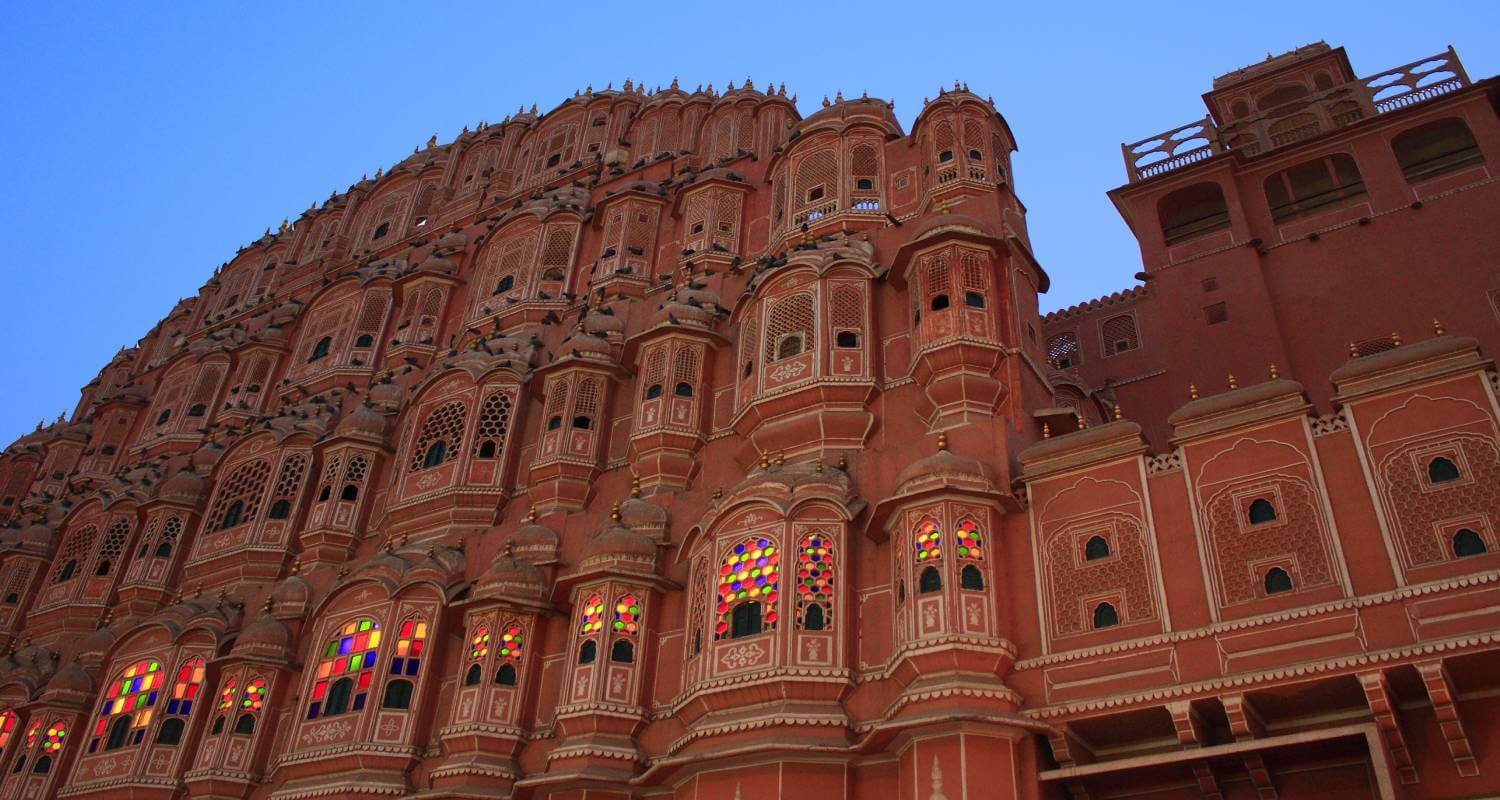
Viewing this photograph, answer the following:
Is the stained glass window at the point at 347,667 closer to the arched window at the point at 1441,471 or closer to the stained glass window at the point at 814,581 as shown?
the stained glass window at the point at 814,581

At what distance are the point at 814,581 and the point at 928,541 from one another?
1.87 meters

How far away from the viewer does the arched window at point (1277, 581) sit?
14219mm

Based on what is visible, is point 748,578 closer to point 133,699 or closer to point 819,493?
point 819,493

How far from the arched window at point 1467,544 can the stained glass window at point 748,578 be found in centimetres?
863

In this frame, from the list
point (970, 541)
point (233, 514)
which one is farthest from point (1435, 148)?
A: point (233, 514)

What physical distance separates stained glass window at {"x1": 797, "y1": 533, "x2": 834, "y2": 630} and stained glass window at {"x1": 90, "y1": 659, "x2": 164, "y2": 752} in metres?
13.9

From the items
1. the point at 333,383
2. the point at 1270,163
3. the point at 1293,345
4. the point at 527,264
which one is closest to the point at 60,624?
the point at 333,383

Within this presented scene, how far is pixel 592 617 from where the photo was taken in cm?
1909

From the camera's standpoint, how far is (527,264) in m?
29.8

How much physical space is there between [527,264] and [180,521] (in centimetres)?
1046

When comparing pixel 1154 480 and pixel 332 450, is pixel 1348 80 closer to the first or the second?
pixel 1154 480

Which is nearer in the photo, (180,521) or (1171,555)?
(1171,555)

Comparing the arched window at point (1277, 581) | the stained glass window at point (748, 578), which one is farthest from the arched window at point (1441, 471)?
the stained glass window at point (748, 578)

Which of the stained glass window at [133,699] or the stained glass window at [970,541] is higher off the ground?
the stained glass window at [970,541]
